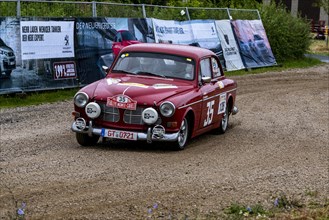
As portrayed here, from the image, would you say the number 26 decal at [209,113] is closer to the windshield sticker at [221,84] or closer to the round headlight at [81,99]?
the windshield sticker at [221,84]

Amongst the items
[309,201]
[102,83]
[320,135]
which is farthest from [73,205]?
[320,135]

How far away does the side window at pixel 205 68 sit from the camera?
13301 millimetres

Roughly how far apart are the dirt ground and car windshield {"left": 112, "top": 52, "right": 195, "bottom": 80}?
1.21 m

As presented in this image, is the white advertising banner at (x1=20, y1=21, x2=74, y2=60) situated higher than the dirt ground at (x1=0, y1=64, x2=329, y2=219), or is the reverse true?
the white advertising banner at (x1=20, y1=21, x2=74, y2=60)

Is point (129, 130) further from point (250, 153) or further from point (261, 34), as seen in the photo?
point (261, 34)

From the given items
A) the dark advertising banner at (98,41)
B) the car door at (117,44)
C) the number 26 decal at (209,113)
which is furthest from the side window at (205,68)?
the car door at (117,44)

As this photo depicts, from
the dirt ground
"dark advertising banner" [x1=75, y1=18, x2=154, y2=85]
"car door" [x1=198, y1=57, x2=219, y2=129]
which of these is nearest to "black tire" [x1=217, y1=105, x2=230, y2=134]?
the dirt ground

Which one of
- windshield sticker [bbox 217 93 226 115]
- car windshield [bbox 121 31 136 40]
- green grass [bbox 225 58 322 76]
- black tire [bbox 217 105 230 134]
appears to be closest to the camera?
windshield sticker [bbox 217 93 226 115]

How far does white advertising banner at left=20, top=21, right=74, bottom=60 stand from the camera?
57.3ft

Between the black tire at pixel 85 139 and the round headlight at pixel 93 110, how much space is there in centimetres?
38

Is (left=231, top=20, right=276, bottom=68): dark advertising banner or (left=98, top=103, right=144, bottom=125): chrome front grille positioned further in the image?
(left=231, top=20, right=276, bottom=68): dark advertising banner

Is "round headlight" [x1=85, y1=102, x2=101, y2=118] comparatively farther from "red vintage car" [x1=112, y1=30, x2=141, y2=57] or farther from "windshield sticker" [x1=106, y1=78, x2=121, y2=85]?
"red vintage car" [x1=112, y1=30, x2=141, y2=57]

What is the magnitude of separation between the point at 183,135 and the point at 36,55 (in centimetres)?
664

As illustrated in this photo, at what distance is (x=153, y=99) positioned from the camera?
1173 cm
